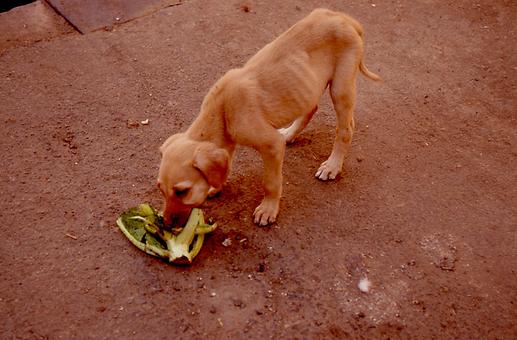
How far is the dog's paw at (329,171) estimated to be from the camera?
185 inches

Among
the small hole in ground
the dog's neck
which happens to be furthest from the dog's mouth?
the small hole in ground

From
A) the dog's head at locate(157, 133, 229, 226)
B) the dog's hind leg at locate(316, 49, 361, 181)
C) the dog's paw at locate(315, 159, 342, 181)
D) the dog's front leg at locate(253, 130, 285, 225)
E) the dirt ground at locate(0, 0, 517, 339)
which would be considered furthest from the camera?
the dog's paw at locate(315, 159, 342, 181)

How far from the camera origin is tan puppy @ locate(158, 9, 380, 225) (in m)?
3.53

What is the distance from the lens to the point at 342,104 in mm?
4316

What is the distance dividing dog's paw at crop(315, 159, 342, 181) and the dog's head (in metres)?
1.35

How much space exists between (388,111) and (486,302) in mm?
2354

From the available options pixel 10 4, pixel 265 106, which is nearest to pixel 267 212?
pixel 265 106

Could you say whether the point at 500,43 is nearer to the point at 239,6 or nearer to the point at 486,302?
the point at 239,6

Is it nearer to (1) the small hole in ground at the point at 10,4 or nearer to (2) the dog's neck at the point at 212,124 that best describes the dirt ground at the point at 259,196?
(2) the dog's neck at the point at 212,124

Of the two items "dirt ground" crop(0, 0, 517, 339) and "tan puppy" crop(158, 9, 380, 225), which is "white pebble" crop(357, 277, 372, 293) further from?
"tan puppy" crop(158, 9, 380, 225)

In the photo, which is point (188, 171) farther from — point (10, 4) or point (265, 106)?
point (10, 4)

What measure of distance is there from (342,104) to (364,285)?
Answer: 149 centimetres

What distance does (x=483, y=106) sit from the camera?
5645mm

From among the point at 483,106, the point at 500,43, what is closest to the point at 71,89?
the point at 483,106
